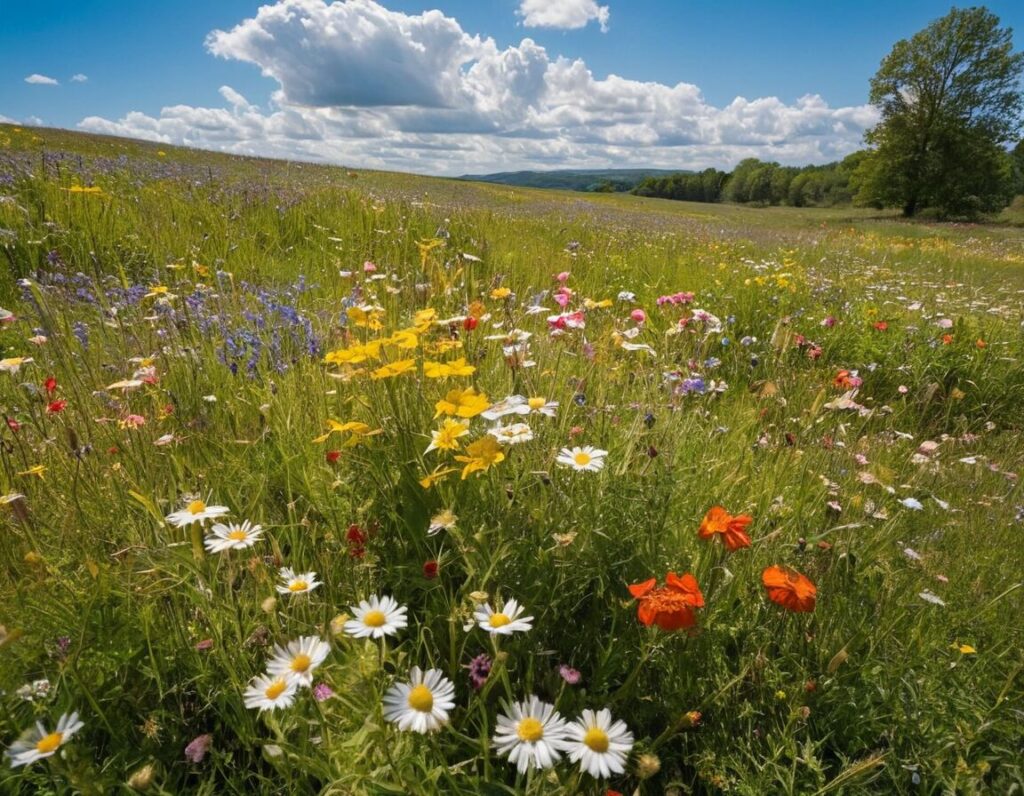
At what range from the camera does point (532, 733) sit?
35.9 inches

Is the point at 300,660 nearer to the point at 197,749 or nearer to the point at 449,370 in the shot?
the point at 197,749

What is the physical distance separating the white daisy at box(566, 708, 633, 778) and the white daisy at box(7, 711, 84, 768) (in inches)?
29.8

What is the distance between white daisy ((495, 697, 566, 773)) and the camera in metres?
0.90

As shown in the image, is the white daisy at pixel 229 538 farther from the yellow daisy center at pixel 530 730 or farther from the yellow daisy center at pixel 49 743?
the yellow daisy center at pixel 530 730

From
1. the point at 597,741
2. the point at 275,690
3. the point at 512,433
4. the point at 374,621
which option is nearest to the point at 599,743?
the point at 597,741

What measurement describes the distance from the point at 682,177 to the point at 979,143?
68746 millimetres

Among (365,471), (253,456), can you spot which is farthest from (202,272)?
(365,471)

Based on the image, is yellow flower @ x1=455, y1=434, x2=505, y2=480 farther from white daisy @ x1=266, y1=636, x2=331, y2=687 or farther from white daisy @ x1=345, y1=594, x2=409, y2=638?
white daisy @ x1=266, y1=636, x2=331, y2=687

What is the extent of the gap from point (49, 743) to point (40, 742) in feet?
0.07

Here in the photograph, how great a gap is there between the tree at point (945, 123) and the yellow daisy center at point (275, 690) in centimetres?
3881

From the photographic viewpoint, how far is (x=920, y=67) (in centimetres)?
2873

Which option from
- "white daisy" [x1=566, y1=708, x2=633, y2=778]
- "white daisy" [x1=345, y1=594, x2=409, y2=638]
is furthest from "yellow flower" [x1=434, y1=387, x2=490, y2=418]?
"white daisy" [x1=566, y1=708, x2=633, y2=778]

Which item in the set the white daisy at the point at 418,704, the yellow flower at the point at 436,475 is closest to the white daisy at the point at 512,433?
the yellow flower at the point at 436,475

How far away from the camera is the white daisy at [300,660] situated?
936mm
